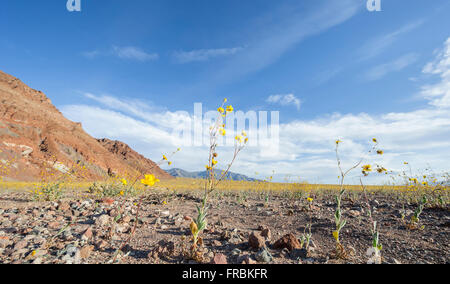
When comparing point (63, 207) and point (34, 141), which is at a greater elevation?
point (34, 141)

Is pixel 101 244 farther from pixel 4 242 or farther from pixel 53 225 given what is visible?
pixel 53 225

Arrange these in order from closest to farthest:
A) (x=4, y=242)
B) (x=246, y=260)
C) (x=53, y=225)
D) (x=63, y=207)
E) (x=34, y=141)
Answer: (x=246, y=260), (x=4, y=242), (x=53, y=225), (x=63, y=207), (x=34, y=141)

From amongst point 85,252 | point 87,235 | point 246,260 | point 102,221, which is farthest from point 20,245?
point 246,260

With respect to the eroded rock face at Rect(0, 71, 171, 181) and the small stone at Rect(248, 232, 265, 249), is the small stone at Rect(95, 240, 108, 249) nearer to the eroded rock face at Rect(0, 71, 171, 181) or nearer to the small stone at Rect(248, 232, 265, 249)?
the small stone at Rect(248, 232, 265, 249)

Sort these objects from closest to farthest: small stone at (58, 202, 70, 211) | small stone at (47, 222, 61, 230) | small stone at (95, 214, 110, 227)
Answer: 1. small stone at (47, 222, 61, 230)
2. small stone at (95, 214, 110, 227)
3. small stone at (58, 202, 70, 211)

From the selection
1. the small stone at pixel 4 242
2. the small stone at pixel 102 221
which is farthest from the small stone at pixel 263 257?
the small stone at pixel 4 242

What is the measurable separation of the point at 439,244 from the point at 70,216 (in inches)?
239

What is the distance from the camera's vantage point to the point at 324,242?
10.6ft

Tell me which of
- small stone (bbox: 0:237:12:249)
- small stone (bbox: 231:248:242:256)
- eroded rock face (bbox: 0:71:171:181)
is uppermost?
eroded rock face (bbox: 0:71:171:181)

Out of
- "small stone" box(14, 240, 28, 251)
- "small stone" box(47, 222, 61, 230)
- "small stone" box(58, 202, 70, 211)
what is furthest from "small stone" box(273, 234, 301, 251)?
"small stone" box(58, 202, 70, 211)

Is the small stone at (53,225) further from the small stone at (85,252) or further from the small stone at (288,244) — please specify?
the small stone at (288,244)

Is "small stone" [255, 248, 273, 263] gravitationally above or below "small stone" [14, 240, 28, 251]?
below
